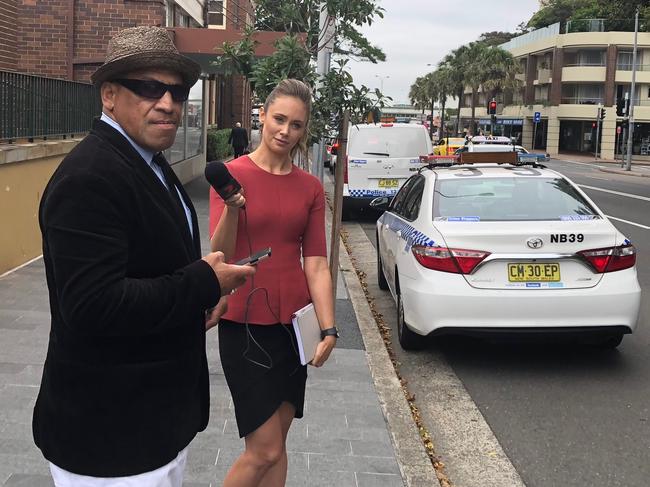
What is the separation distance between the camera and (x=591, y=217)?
5.75 meters

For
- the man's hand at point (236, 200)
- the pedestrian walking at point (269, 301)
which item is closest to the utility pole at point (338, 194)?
the pedestrian walking at point (269, 301)

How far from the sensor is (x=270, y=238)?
2801mm

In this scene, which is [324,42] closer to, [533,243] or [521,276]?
[533,243]

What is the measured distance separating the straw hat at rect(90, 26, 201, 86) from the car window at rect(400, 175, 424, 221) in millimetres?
4423

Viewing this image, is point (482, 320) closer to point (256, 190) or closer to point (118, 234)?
point (256, 190)

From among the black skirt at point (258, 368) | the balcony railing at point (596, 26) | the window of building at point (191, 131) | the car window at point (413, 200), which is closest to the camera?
the black skirt at point (258, 368)

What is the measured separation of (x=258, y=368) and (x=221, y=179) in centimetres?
82

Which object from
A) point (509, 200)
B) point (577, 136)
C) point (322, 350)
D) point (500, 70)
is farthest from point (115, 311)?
point (500, 70)

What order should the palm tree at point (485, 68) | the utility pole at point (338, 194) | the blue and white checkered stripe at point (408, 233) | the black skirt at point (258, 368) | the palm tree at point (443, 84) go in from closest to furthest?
the black skirt at point (258, 368)
the utility pole at point (338, 194)
the blue and white checkered stripe at point (408, 233)
the palm tree at point (485, 68)
the palm tree at point (443, 84)

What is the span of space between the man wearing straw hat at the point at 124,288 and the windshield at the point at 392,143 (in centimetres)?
1270

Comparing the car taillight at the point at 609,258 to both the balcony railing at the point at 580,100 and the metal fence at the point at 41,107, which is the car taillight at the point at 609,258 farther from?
the balcony railing at the point at 580,100

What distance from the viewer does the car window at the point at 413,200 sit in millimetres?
6371

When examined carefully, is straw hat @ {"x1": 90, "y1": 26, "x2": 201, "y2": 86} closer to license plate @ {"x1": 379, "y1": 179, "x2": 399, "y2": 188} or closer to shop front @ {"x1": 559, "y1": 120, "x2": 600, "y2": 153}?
license plate @ {"x1": 379, "y1": 179, "x2": 399, "y2": 188}

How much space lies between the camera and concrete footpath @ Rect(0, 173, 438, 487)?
3.55 m
